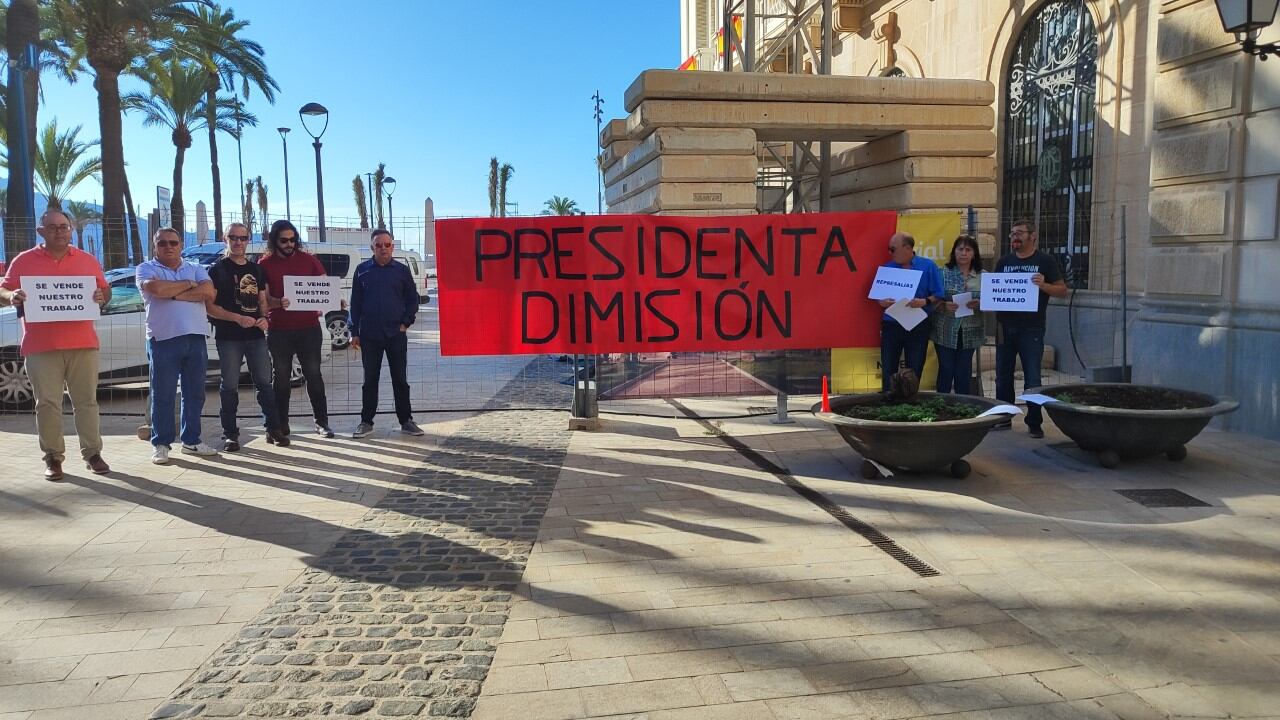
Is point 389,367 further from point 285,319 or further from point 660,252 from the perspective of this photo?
point 660,252

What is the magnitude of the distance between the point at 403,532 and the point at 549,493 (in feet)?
3.95

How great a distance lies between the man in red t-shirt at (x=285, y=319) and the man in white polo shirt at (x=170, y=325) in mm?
617

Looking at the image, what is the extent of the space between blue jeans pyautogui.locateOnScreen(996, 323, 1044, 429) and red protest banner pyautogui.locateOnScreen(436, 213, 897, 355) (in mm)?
1343

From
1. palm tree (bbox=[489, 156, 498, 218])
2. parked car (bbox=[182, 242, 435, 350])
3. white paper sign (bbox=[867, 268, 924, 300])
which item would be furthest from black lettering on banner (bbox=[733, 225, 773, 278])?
palm tree (bbox=[489, 156, 498, 218])

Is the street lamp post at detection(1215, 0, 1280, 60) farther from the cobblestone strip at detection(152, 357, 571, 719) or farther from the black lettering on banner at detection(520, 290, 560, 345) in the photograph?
the cobblestone strip at detection(152, 357, 571, 719)

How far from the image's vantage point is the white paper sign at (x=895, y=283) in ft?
25.5

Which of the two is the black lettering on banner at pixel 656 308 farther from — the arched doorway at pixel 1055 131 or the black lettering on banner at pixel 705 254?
the arched doorway at pixel 1055 131

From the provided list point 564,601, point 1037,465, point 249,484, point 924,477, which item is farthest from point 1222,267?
point 249,484

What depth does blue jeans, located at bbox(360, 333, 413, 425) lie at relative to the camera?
8.30m

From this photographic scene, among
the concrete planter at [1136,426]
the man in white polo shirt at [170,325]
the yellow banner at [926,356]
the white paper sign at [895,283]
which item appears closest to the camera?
the concrete planter at [1136,426]

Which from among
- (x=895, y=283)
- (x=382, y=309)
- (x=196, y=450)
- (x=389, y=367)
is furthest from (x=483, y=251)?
(x=895, y=283)

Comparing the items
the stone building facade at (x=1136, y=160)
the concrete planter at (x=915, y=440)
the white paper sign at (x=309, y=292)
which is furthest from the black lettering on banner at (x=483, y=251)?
the stone building facade at (x=1136, y=160)

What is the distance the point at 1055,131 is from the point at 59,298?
1280cm

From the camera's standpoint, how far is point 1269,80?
7445mm
